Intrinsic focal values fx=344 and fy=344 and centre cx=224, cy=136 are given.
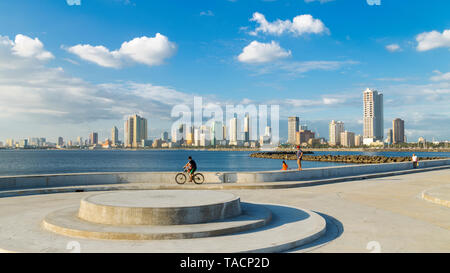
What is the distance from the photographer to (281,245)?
7.08 m

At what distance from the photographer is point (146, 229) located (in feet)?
26.1

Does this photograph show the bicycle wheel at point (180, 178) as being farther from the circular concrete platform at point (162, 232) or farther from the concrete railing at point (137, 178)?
the circular concrete platform at point (162, 232)

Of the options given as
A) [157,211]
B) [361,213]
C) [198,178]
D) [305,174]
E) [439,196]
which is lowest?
[361,213]

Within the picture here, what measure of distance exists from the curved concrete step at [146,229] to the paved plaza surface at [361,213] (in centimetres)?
74

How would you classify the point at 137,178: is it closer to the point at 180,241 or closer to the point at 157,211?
the point at 157,211

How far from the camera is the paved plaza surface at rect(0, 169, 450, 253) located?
7.53 m

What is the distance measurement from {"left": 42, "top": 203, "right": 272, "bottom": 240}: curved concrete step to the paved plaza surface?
0.74m

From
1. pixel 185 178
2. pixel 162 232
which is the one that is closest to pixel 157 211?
pixel 162 232

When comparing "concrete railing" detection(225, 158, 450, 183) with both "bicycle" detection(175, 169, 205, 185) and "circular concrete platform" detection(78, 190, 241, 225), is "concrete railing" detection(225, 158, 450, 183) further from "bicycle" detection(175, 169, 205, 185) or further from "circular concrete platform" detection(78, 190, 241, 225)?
"circular concrete platform" detection(78, 190, 241, 225)

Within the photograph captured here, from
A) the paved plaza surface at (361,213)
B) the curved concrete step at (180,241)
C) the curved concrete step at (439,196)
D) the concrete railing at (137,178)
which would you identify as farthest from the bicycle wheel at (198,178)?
the curved concrete step at (439,196)

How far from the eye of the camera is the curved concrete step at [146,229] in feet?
24.9

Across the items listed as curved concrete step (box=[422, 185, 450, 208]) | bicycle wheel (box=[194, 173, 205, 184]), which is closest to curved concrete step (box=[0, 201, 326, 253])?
curved concrete step (box=[422, 185, 450, 208])

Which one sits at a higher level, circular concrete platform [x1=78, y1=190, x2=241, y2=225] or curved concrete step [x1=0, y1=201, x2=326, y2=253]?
circular concrete platform [x1=78, y1=190, x2=241, y2=225]

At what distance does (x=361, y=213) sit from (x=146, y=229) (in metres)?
6.91
